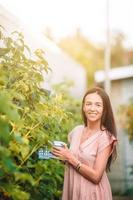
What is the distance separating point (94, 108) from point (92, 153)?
35cm

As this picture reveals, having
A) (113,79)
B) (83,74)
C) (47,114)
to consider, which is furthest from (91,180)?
(113,79)

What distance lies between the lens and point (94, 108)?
175 inches

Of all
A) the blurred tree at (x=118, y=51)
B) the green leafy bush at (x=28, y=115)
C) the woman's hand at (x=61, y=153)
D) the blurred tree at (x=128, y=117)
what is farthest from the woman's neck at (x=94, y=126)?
the blurred tree at (x=118, y=51)

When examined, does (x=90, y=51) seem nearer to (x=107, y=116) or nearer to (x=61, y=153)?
(x=107, y=116)

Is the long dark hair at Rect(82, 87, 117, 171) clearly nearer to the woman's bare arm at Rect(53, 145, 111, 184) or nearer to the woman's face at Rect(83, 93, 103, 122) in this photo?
the woman's face at Rect(83, 93, 103, 122)

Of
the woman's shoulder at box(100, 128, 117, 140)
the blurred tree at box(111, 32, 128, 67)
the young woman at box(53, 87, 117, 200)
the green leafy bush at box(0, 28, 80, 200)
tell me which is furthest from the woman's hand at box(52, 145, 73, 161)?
the blurred tree at box(111, 32, 128, 67)

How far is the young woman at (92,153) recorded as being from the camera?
4.29m

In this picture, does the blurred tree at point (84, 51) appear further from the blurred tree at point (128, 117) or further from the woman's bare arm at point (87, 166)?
the woman's bare arm at point (87, 166)

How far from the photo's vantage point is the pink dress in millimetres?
4359

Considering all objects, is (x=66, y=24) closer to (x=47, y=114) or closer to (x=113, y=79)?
(x=113, y=79)

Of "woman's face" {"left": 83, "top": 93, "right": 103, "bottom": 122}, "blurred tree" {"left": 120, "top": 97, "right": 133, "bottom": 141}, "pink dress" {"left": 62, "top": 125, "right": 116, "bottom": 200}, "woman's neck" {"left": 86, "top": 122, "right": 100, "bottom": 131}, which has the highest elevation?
"blurred tree" {"left": 120, "top": 97, "right": 133, "bottom": 141}

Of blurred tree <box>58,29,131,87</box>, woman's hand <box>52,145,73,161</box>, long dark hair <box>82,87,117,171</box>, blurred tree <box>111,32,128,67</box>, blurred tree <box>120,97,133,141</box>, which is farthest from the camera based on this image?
blurred tree <box>111,32,128,67</box>

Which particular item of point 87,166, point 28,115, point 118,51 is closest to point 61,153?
point 87,166

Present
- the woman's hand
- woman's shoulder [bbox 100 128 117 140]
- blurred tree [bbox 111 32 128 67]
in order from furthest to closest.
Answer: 1. blurred tree [bbox 111 32 128 67]
2. woman's shoulder [bbox 100 128 117 140]
3. the woman's hand
